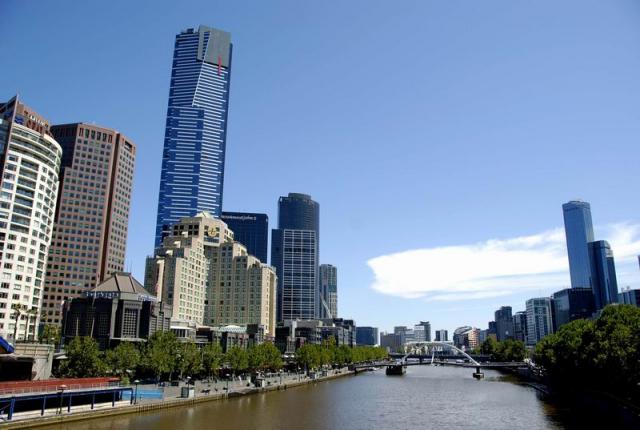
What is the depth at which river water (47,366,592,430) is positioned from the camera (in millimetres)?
77312

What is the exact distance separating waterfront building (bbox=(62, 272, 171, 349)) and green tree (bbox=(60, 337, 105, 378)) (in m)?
30.3

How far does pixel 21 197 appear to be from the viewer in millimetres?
147875

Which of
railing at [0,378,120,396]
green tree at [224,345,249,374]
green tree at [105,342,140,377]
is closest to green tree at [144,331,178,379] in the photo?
green tree at [105,342,140,377]

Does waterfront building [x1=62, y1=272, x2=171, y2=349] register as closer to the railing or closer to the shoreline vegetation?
the shoreline vegetation

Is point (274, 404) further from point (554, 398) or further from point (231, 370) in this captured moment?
point (554, 398)

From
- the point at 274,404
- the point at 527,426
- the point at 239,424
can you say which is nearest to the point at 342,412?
the point at 274,404

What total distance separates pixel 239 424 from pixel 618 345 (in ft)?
205

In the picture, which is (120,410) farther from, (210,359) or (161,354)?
(210,359)

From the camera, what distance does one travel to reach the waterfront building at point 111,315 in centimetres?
13425

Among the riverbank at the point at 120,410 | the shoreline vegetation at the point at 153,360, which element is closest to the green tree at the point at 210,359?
the shoreline vegetation at the point at 153,360

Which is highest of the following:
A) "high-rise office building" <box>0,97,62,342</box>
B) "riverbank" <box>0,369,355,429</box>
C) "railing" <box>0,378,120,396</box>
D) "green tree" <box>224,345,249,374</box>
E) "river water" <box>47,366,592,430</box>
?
"high-rise office building" <box>0,97,62,342</box>

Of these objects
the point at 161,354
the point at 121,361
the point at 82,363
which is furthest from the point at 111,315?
the point at 82,363

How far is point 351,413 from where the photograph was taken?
3733 inches

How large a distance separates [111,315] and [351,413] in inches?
2884
